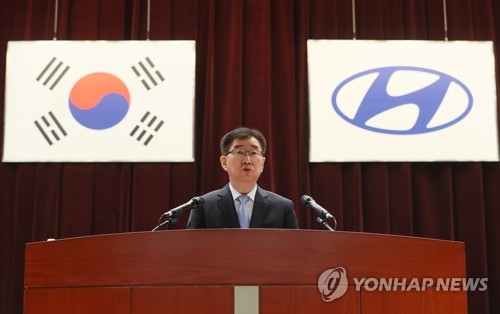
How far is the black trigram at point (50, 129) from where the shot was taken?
12.5 ft

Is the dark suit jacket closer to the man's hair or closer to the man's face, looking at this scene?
the man's face

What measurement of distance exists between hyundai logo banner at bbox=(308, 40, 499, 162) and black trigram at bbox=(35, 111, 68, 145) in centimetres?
162

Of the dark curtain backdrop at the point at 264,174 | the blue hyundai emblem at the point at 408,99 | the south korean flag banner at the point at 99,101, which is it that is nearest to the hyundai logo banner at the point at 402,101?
the blue hyundai emblem at the point at 408,99

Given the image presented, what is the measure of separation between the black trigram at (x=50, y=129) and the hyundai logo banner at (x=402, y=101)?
1.62 meters

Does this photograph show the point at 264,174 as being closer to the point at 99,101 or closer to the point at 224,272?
the point at 99,101

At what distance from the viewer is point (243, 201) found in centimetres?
281

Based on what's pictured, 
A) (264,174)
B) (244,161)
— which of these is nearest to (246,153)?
(244,161)

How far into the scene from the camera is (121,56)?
391 cm

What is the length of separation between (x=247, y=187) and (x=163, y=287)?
3.87 feet

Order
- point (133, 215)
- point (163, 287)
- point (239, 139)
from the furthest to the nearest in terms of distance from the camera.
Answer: point (133, 215) < point (239, 139) < point (163, 287)

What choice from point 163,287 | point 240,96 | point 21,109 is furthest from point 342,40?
point 163,287

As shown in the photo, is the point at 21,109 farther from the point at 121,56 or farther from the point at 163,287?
the point at 163,287

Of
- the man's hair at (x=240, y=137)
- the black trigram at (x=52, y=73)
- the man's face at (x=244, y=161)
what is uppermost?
the black trigram at (x=52, y=73)

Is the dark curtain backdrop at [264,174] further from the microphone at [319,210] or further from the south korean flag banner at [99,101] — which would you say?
the microphone at [319,210]
